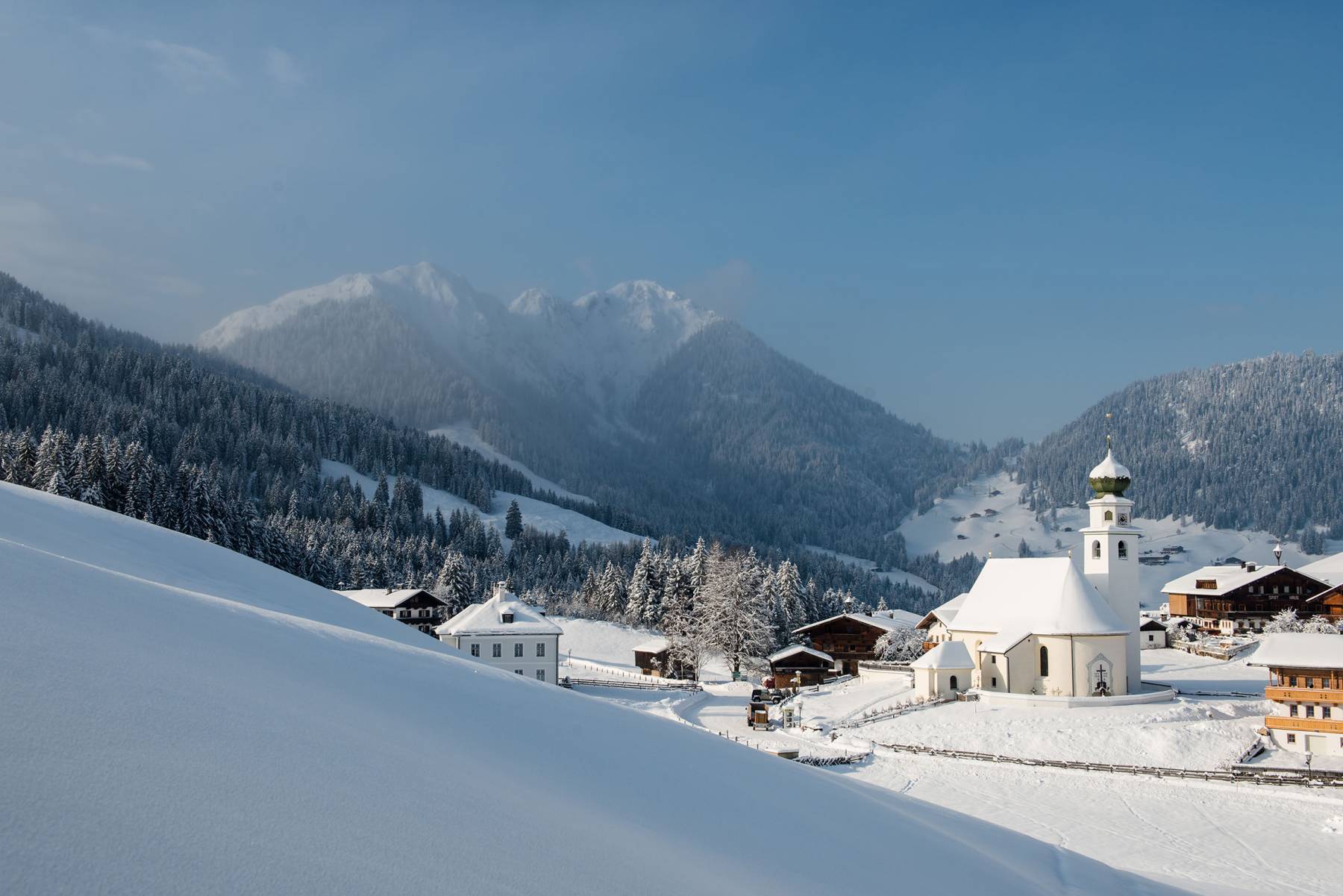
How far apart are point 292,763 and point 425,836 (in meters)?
1.11

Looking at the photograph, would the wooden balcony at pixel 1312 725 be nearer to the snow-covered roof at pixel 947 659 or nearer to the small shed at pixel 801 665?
the snow-covered roof at pixel 947 659

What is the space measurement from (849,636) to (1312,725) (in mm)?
34156

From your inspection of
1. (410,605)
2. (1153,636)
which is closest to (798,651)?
(1153,636)

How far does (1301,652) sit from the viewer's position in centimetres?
4091

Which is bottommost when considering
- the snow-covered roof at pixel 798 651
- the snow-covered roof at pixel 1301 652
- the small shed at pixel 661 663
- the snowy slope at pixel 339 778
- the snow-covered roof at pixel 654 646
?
the small shed at pixel 661 663

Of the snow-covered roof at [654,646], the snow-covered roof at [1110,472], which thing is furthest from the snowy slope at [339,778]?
the snow-covered roof at [654,646]

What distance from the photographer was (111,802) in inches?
201

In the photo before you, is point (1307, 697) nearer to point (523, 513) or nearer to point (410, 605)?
point (410, 605)

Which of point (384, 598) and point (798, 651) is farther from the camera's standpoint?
point (384, 598)

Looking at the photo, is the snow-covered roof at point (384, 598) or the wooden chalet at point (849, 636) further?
the snow-covered roof at point (384, 598)

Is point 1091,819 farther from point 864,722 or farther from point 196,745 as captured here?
point 196,745

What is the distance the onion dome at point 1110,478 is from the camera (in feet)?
187

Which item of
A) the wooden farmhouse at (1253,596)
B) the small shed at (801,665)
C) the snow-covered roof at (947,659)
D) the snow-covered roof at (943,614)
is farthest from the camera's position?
the wooden farmhouse at (1253,596)

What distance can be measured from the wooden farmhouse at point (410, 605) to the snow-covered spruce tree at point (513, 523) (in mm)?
54027
